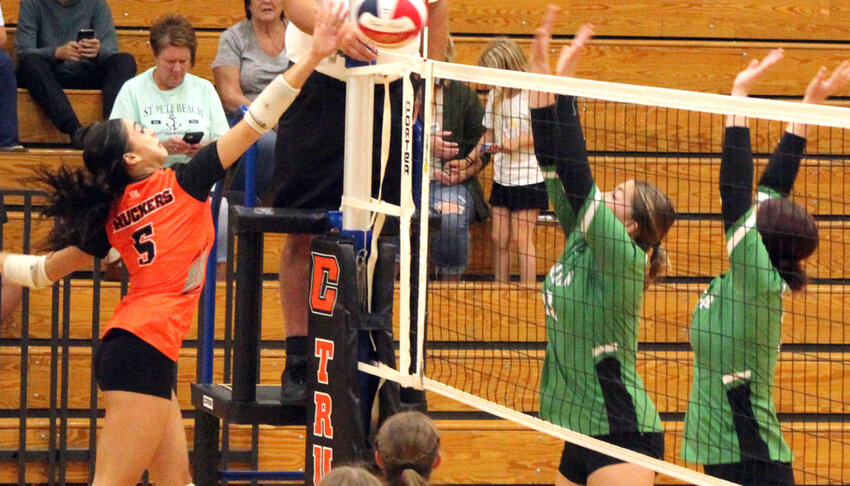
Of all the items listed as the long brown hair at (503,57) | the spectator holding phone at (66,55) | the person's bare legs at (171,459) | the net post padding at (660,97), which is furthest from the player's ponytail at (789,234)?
the spectator holding phone at (66,55)

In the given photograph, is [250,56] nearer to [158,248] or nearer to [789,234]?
[158,248]

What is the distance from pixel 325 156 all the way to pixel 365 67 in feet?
1.23

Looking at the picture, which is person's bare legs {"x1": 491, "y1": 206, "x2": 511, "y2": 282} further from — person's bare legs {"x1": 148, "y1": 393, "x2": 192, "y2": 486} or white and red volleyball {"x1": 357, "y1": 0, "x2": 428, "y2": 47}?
white and red volleyball {"x1": 357, "y1": 0, "x2": 428, "y2": 47}

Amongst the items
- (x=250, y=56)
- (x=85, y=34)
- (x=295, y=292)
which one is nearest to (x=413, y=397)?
(x=295, y=292)


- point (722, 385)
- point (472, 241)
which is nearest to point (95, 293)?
point (472, 241)

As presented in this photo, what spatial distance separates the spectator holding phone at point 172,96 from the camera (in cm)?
623

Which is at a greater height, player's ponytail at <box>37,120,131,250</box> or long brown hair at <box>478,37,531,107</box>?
long brown hair at <box>478,37,531,107</box>

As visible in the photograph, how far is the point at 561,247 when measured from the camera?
18.9 ft

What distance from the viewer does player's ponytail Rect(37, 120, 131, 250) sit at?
3.78 metres

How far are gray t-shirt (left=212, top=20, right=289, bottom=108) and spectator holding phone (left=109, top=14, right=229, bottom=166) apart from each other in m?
0.32

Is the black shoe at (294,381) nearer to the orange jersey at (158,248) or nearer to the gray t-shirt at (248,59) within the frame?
the orange jersey at (158,248)

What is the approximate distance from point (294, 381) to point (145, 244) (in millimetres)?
662

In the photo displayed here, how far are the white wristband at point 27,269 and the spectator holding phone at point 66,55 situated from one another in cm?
270

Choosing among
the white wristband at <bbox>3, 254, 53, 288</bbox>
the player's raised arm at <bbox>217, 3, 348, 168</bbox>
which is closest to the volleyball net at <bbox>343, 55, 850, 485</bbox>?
the player's raised arm at <bbox>217, 3, 348, 168</bbox>
